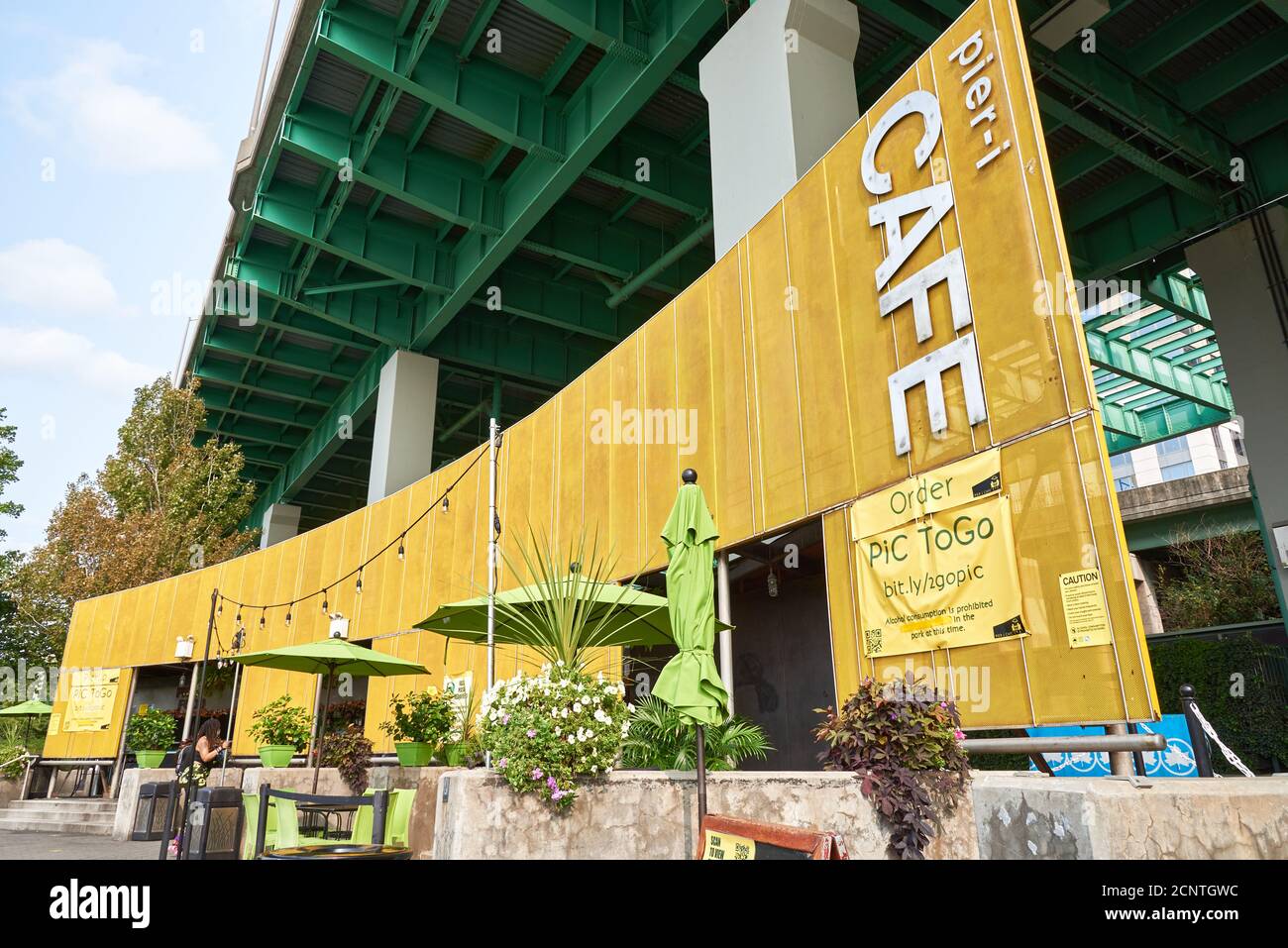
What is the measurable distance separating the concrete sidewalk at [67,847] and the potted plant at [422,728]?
154 inches

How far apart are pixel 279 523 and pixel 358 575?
13.5 m

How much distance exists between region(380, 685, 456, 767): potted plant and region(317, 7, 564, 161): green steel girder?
326 inches

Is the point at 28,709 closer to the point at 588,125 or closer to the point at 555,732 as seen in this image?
the point at 588,125

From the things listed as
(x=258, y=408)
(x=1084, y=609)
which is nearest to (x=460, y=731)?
(x=1084, y=609)

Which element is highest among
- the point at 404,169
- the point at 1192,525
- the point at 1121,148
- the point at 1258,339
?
the point at 404,169

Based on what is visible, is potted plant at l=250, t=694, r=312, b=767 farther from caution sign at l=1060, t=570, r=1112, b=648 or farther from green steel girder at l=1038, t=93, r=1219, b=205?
green steel girder at l=1038, t=93, r=1219, b=205

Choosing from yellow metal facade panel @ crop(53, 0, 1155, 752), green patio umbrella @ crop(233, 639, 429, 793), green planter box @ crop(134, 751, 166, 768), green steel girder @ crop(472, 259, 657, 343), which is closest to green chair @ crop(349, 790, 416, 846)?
green patio umbrella @ crop(233, 639, 429, 793)

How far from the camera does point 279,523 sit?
28.7 metres

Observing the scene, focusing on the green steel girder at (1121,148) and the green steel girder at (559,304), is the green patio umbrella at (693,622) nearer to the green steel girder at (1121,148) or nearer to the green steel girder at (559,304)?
the green steel girder at (1121,148)

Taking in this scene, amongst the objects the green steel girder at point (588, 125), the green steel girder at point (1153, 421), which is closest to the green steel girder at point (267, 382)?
the green steel girder at point (588, 125)

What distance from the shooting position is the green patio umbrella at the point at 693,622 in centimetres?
500

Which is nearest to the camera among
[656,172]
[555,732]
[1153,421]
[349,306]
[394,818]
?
[555,732]

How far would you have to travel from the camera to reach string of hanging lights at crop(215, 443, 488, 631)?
1402 centimetres
